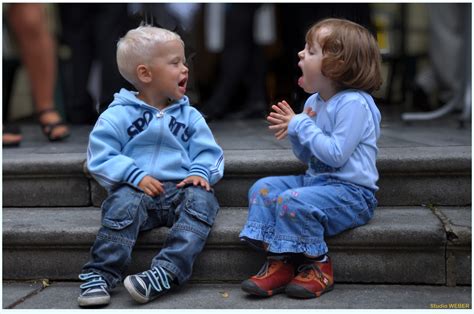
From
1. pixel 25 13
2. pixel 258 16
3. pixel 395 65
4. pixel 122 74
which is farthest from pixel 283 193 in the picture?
pixel 395 65

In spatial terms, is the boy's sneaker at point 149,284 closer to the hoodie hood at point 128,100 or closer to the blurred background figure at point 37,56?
the hoodie hood at point 128,100

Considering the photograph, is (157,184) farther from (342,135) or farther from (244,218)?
(342,135)

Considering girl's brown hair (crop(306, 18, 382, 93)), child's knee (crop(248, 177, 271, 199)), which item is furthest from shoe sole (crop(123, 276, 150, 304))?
girl's brown hair (crop(306, 18, 382, 93))

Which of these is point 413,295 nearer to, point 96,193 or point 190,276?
point 190,276

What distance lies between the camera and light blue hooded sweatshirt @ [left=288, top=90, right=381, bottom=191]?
220cm

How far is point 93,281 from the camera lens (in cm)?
218

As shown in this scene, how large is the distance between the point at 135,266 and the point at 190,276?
0.68 feet

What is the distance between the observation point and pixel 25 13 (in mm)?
3350

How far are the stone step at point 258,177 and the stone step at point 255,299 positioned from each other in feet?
1.39

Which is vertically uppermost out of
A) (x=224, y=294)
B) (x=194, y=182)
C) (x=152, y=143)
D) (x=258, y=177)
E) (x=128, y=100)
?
(x=128, y=100)

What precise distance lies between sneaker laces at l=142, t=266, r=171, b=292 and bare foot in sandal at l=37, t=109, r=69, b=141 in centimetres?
147

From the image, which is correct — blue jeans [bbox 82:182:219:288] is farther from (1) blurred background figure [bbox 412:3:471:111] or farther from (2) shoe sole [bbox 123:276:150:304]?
(1) blurred background figure [bbox 412:3:471:111]

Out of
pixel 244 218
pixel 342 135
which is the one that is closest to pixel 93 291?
pixel 244 218

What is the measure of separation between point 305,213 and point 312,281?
0.21 meters
